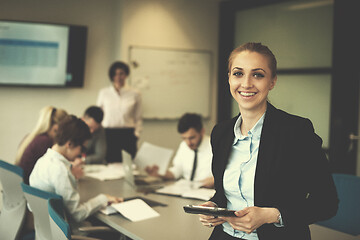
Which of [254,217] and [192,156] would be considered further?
[192,156]

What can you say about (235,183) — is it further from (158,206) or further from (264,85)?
(158,206)

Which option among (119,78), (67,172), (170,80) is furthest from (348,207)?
(170,80)

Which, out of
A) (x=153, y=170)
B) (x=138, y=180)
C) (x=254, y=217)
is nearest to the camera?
(x=254, y=217)

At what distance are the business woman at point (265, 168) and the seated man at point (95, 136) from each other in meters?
2.63

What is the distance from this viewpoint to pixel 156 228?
2.20 metres

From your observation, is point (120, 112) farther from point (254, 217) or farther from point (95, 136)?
point (254, 217)

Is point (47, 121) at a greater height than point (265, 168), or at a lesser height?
greater

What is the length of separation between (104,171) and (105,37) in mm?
2562

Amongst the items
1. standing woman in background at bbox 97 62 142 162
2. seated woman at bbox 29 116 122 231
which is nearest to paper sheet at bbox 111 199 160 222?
seated woman at bbox 29 116 122 231

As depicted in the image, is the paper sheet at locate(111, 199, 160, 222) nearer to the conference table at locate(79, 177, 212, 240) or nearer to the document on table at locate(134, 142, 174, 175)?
the conference table at locate(79, 177, 212, 240)

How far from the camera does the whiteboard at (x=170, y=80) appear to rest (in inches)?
221

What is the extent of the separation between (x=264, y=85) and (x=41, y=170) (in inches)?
63.6

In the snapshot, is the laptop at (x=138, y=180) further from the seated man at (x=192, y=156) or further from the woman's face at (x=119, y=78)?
the woman's face at (x=119, y=78)

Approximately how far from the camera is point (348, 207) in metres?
2.59
